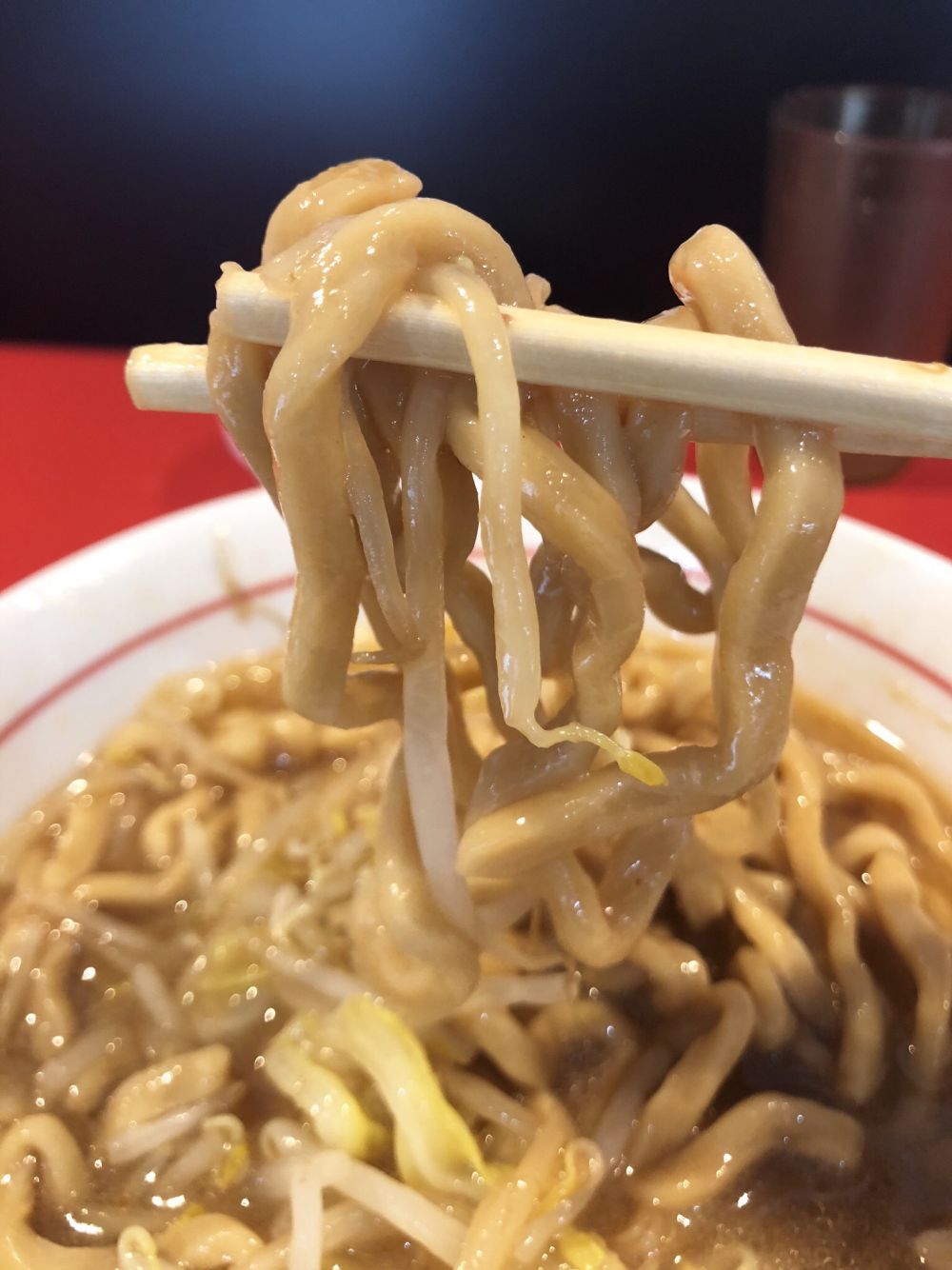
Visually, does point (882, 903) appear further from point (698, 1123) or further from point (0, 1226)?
point (0, 1226)

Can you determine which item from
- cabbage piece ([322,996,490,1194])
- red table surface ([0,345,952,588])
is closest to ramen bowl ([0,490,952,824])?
red table surface ([0,345,952,588])

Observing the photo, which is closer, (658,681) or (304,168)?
(658,681)

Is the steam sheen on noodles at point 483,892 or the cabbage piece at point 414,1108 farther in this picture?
the cabbage piece at point 414,1108

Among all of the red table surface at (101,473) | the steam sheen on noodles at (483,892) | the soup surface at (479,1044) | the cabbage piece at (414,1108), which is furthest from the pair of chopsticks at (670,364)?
the red table surface at (101,473)

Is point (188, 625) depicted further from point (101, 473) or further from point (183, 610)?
point (101, 473)

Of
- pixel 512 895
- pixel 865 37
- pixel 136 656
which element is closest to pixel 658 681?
pixel 512 895

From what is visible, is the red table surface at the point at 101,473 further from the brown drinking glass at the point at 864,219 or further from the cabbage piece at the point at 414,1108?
the cabbage piece at the point at 414,1108
